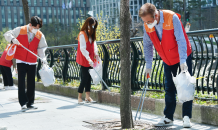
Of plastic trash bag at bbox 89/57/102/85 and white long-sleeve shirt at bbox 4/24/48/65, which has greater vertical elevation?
white long-sleeve shirt at bbox 4/24/48/65

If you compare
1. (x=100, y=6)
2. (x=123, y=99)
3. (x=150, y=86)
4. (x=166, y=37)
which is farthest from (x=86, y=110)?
(x=100, y=6)

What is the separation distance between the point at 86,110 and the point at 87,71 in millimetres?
1319

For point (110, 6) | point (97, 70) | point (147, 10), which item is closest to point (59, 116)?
point (97, 70)

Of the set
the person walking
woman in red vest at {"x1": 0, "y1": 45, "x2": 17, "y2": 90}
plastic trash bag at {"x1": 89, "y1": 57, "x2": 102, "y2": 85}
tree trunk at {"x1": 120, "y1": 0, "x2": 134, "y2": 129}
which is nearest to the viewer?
tree trunk at {"x1": 120, "y1": 0, "x2": 134, "y2": 129}

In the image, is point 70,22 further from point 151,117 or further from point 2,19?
point 151,117

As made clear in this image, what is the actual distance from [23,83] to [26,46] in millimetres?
723

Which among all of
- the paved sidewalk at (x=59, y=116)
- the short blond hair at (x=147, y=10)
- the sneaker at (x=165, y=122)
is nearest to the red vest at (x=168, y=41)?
the short blond hair at (x=147, y=10)

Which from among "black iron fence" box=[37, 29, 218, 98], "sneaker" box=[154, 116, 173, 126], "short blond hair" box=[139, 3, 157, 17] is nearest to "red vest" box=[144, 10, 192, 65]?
"short blond hair" box=[139, 3, 157, 17]

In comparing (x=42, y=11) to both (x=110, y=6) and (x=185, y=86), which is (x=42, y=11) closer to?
(x=110, y=6)

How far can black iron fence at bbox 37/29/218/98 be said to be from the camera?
17.1 feet

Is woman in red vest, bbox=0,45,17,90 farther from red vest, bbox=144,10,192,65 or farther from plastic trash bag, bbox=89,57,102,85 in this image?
red vest, bbox=144,10,192,65

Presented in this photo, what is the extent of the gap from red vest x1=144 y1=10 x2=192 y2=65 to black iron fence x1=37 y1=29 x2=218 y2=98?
0.66m

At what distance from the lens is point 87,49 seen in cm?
752

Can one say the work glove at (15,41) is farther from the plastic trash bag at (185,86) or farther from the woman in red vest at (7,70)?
the woman in red vest at (7,70)
